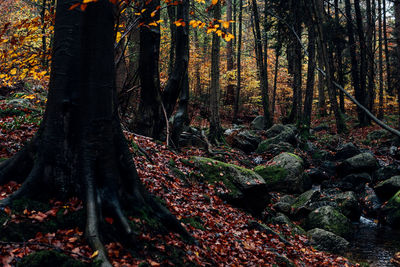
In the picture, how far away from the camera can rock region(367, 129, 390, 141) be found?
54.9 feet

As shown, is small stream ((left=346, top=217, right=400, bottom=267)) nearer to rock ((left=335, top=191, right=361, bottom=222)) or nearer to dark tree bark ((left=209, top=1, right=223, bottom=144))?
rock ((left=335, top=191, right=361, bottom=222))

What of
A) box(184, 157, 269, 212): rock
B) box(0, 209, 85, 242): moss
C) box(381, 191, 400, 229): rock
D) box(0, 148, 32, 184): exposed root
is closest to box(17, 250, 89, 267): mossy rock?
box(0, 209, 85, 242): moss

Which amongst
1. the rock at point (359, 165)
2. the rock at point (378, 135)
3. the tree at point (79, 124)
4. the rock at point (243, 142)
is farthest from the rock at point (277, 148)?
the tree at point (79, 124)

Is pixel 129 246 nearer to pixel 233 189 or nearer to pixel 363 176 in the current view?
pixel 233 189

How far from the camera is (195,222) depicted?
18.2ft

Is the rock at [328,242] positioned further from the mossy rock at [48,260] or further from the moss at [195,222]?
the mossy rock at [48,260]

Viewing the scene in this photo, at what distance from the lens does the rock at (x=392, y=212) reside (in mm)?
9059

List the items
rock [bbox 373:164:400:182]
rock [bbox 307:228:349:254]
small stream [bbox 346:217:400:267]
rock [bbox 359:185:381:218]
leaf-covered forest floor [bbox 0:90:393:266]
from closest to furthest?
leaf-covered forest floor [bbox 0:90:393:266], small stream [bbox 346:217:400:267], rock [bbox 307:228:349:254], rock [bbox 359:185:381:218], rock [bbox 373:164:400:182]

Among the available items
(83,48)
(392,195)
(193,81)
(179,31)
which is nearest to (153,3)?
(179,31)

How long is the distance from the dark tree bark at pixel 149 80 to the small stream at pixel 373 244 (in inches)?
260

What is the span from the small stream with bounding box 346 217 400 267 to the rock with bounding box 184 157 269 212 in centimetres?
260

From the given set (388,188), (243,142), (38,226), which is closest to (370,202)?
(388,188)

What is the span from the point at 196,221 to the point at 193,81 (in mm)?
21227

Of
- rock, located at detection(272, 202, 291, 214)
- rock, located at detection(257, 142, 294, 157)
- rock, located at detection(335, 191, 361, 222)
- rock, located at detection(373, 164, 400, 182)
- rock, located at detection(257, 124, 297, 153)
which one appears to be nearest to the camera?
rock, located at detection(272, 202, 291, 214)
